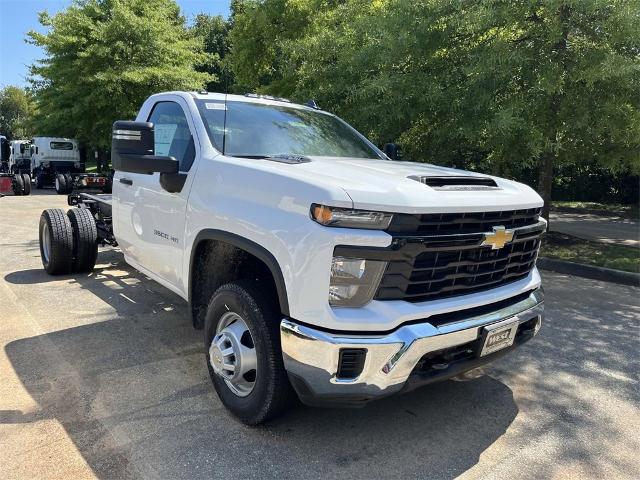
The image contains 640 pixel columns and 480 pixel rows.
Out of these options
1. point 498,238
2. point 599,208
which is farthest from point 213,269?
point 599,208

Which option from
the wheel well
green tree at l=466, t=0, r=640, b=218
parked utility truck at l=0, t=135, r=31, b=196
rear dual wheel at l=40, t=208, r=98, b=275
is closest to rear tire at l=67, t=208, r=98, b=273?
rear dual wheel at l=40, t=208, r=98, b=275

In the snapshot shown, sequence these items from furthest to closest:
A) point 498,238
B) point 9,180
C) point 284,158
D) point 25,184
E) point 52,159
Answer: point 52,159 < point 25,184 < point 9,180 < point 284,158 < point 498,238

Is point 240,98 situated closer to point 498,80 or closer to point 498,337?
point 498,337

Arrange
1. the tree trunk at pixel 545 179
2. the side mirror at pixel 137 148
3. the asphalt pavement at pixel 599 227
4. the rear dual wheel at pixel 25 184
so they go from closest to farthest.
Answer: the side mirror at pixel 137 148 < the tree trunk at pixel 545 179 < the asphalt pavement at pixel 599 227 < the rear dual wheel at pixel 25 184

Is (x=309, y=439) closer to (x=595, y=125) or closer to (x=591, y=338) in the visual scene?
(x=591, y=338)

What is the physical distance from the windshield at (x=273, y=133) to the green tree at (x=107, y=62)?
18.4 meters

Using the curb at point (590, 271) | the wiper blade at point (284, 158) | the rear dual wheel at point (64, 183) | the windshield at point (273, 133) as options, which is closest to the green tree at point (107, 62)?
the rear dual wheel at point (64, 183)

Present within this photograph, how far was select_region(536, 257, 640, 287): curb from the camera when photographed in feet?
23.7

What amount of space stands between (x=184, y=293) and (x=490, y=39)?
6878mm

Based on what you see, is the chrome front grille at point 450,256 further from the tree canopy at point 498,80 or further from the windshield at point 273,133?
the tree canopy at point 498,80

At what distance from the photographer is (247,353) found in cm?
306

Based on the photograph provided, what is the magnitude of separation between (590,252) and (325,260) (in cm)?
800

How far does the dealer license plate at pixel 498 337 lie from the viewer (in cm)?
292

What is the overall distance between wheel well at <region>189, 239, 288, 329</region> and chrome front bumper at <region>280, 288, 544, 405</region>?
2.34ft
